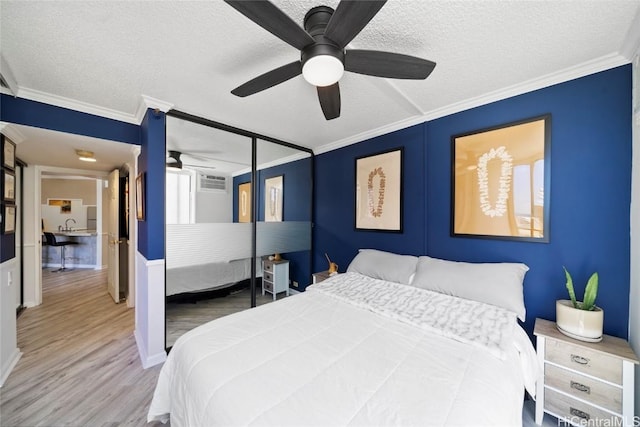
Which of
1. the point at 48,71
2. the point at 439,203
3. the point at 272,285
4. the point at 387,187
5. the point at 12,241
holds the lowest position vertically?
the point at 272,285

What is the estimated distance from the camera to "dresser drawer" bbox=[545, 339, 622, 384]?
1377 millimetres

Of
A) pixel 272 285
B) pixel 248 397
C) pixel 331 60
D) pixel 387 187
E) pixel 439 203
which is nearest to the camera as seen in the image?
pixel 248 397

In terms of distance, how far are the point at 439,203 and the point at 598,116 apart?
1245 mm

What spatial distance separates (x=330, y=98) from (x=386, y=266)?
170cm

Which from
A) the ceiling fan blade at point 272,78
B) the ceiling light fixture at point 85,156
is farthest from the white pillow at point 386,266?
the ceiling light fixture at point 85,156

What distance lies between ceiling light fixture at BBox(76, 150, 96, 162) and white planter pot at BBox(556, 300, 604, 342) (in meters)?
4.84

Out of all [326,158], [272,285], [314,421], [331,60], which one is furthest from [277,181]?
[314,421]

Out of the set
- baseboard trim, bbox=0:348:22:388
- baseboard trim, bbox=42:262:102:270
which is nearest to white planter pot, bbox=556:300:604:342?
baseboard trim, bbox=0:348:22:388

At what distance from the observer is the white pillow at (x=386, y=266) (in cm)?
235

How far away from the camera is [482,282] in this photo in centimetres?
186

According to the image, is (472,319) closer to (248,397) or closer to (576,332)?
(576,332)

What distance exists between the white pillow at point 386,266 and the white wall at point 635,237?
137 centimetres

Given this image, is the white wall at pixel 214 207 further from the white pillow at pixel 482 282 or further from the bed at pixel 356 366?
the white pillow at pixel 482 282

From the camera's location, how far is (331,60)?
48.9 inches
